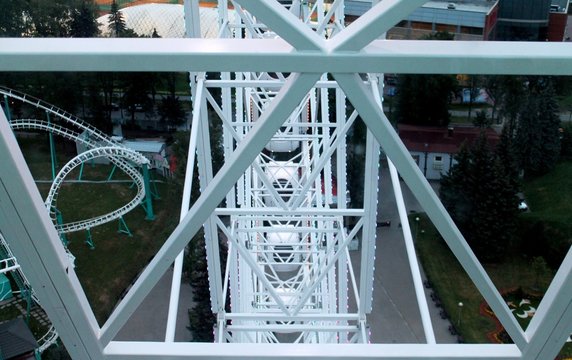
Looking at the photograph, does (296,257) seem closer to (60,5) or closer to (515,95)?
(515,95)

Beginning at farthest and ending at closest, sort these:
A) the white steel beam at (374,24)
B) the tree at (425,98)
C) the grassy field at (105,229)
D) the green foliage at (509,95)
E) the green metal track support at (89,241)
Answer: the tree at (425,98), the green foliage at (509,95), the green metal track support at (89,241), the grassy field at (105,229), the white steel beam at (374,24)

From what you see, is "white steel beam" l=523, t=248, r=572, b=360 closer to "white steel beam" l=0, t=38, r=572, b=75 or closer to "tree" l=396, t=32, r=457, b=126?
"white steel beam" l=0, t=38, r=572, b=75

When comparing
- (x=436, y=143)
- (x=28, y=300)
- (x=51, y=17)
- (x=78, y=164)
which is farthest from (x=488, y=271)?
(x=51, y=17)

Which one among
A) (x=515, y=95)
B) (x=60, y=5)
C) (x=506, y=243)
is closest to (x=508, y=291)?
(x=506, y=243)

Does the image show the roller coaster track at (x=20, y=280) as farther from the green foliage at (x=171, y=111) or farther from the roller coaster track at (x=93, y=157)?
the green foliage at (x=171, y=111)

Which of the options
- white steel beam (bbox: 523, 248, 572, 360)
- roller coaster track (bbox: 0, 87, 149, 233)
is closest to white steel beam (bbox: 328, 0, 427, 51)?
white steel beam (bbox: 523, 248, 572, 360)

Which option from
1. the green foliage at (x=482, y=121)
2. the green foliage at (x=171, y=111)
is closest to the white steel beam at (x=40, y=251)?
the green foliage at (x=482, y=121)
